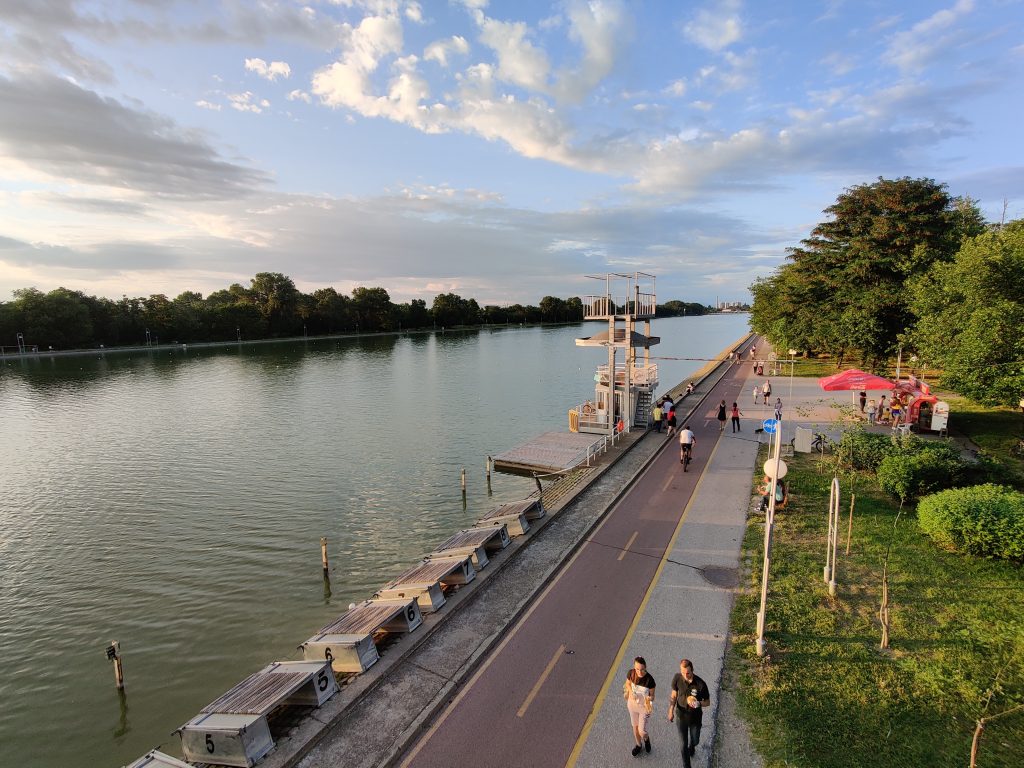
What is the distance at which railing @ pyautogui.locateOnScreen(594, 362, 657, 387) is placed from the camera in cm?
3102

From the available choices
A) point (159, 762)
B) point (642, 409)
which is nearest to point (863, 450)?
point (642, 409)

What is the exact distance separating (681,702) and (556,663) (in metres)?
3.12

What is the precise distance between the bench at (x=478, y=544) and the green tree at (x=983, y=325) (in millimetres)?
23291

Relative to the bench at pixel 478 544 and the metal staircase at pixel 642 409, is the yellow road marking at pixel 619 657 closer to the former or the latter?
the bench at pixel 478 544

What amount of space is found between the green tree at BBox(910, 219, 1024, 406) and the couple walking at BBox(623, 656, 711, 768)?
80.8ft

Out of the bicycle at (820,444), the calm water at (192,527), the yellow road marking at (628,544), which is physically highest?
the bicycle at (820,444)

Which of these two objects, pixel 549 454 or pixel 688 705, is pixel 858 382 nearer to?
pixel 549 454

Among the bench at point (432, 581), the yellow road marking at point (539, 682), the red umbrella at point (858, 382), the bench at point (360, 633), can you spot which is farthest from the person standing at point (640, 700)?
the red umbrella at point (858, 382)

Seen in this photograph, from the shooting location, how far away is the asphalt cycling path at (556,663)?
838 cm

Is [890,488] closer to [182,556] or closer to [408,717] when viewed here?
[408,717]

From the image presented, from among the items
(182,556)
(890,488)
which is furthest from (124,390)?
(890,488)

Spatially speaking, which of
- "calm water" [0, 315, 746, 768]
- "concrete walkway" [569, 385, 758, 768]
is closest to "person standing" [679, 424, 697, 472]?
"concrete walkway" [569, 385, 758, 768]

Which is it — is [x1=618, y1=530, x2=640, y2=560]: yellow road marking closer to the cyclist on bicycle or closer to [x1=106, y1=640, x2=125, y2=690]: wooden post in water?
the cyclist on bicycle

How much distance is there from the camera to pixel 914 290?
34.7 metres
